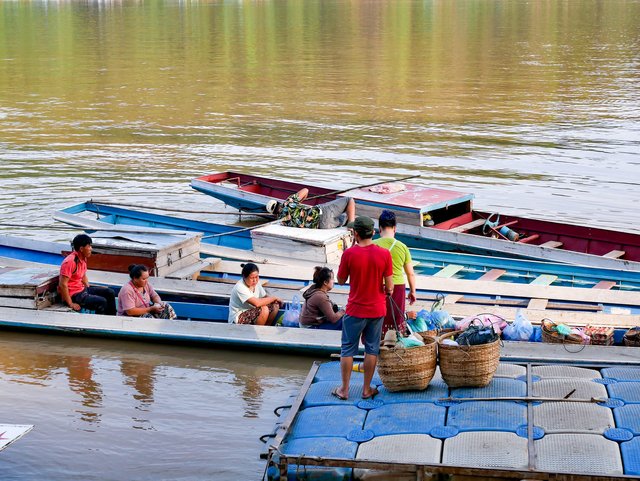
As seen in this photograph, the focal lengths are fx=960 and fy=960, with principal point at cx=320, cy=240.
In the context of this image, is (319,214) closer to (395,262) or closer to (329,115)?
(395,262)

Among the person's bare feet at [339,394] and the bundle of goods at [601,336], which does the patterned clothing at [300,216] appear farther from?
the person's bare feet at [339,394]

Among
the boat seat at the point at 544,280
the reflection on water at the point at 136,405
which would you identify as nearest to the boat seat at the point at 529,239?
the boat seat at the point at 544,280

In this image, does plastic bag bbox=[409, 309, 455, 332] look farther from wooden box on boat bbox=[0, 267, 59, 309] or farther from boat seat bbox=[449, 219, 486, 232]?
Answer: wooden box on boat bbox=[0, 267, 59, 309]

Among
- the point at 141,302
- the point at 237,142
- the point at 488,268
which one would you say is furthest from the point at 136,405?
the point at 237,142

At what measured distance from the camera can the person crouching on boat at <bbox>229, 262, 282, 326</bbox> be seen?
36.5ft

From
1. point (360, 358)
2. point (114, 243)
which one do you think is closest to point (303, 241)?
point (114, 243)

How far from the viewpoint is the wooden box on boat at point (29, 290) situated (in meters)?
11.9

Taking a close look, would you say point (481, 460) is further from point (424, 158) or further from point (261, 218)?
point (424, 158)

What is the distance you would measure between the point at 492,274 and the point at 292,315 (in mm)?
3331

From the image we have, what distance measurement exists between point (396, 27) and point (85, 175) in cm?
4638

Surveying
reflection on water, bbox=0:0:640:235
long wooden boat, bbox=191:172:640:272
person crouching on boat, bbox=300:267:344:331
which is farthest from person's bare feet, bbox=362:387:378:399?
reflection on water, bbox=0:0:640:235

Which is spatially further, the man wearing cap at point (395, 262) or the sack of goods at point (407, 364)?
the man wearing cap at point (395, 262)

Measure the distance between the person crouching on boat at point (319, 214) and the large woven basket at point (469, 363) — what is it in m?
6.24

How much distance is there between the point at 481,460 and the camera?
7016 mm
